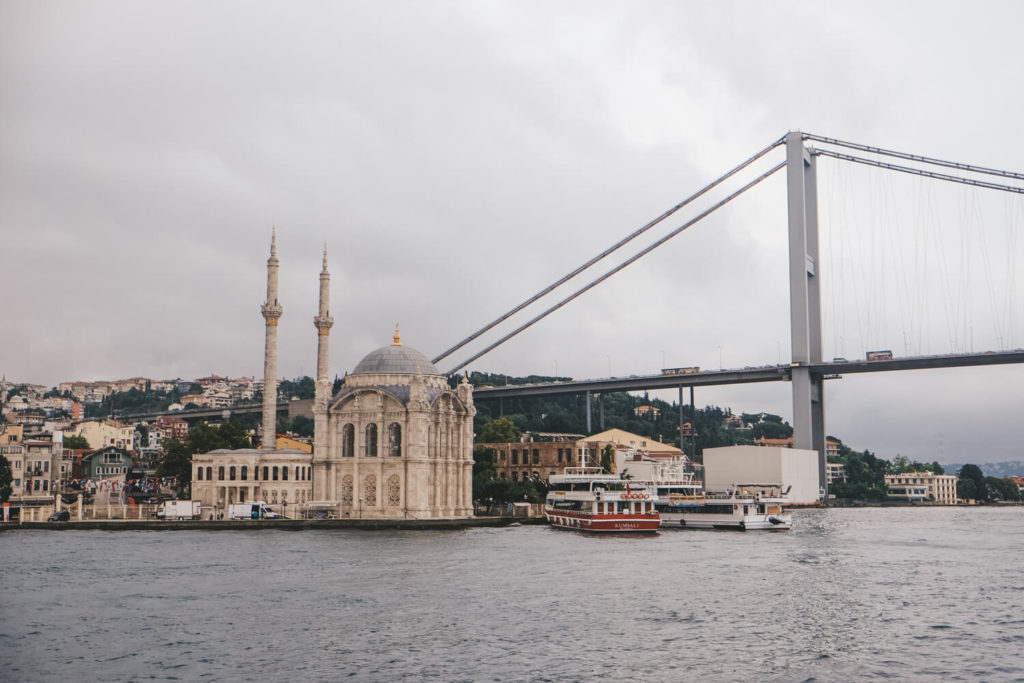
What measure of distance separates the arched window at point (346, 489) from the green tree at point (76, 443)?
41.8 m

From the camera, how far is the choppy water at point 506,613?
2041cm

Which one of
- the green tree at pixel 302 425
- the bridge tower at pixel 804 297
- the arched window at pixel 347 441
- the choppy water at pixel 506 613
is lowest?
the choppy water at pixel 506 613

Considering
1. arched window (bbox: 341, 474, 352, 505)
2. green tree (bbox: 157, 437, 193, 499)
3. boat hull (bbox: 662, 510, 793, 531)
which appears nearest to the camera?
boat hull (bbox: 662, 510, 793, 531)

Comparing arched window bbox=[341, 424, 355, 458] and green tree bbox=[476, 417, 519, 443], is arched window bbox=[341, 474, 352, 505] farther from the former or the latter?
green tree bbox=[476, 417, 519, 443]

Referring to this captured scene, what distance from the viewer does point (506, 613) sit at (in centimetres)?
2602

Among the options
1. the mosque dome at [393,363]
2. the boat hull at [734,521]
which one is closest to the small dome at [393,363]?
the mosque dome at [393,363]

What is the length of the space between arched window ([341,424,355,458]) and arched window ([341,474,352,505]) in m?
1.31

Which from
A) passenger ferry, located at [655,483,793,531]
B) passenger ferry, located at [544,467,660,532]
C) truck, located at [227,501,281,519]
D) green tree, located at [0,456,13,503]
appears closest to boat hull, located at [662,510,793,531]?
passenger ferry, located at [655,483,793,531]

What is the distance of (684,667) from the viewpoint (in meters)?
20.3

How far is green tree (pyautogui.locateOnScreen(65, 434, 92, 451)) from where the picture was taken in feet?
311

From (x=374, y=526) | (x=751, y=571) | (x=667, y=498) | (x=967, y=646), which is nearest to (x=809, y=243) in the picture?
(x=667, y=498)

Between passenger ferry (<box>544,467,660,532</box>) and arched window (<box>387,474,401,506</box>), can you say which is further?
arched window (<box>387,474,401,506</box>)

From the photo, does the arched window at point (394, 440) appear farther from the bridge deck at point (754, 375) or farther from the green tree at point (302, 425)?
the green tree at point (302, 425)

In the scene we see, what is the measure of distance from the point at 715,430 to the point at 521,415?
33.0m
